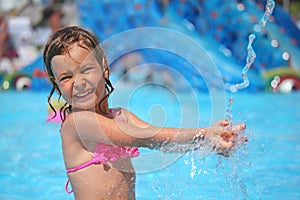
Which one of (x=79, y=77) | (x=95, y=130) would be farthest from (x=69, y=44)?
(x=95, y=130)

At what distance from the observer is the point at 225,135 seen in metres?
1.97

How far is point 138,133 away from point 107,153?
237 millimetres

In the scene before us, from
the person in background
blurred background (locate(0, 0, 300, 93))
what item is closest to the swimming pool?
blurred background (locate(0, 0, 300, 93))

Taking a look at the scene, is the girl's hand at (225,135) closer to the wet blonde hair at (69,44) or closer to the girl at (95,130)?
the girl at (95,130)

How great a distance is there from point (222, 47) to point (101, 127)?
711cm

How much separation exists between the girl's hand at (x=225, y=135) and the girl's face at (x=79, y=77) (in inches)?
18.3

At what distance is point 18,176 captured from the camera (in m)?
4.57

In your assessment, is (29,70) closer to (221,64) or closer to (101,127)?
(221,64)

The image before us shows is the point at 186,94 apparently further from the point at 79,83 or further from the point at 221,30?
the point at 79,83

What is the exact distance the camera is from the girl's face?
210 cm

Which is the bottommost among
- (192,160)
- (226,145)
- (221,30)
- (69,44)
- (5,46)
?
(226,145)

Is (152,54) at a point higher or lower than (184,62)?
higher

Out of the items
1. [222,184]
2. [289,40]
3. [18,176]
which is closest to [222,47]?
[289,40]

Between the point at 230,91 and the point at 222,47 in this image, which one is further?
the point at 222,47
